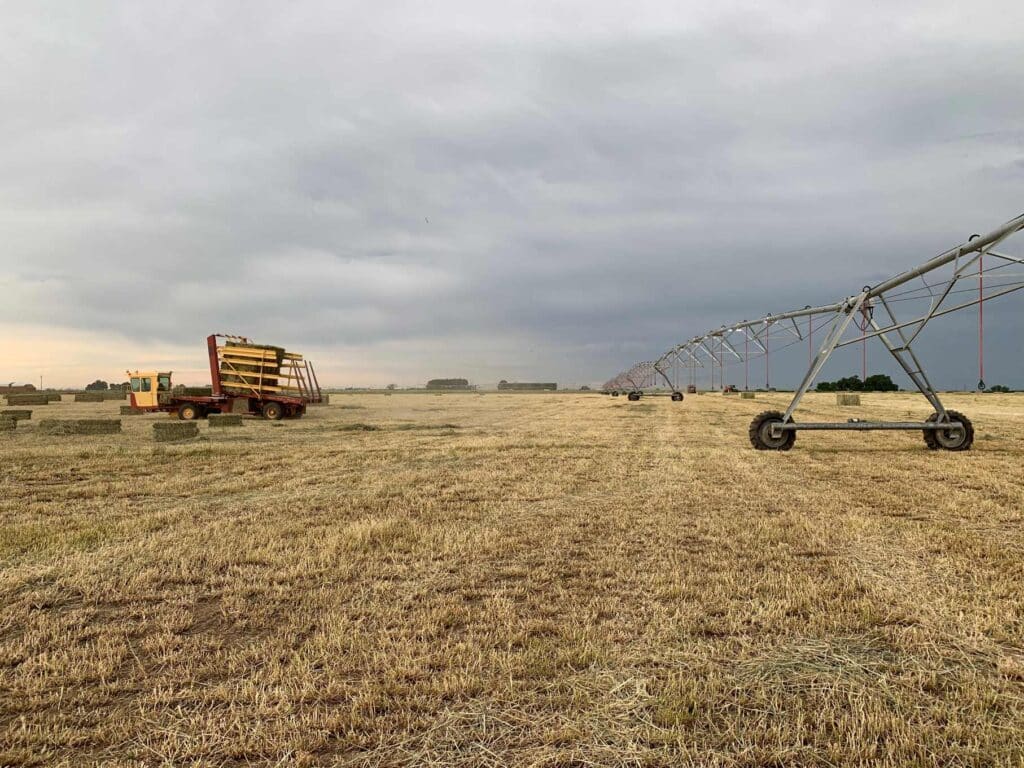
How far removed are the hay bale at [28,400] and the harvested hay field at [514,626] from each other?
45.3m

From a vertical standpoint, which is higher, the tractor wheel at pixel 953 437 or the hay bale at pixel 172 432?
the hay bale at pixel 172 432

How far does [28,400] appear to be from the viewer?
48.5m

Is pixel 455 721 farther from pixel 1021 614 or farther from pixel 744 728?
pixel 1021 614

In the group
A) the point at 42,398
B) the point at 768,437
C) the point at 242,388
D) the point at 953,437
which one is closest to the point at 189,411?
the point at 242,388

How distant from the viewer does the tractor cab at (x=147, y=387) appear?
35.0 m

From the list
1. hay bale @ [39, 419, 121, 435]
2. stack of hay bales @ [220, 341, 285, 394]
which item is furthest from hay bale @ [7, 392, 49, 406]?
hay bale @ [39, 419, 121, 435]

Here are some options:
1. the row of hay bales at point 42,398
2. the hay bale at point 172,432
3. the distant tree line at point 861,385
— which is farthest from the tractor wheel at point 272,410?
the distant tree line at point 861,385

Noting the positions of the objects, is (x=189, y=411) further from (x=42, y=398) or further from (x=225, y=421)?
(x=42, y=398)

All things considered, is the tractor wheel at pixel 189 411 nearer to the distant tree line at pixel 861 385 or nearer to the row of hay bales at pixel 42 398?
the row of hay bales at pixel 42 398

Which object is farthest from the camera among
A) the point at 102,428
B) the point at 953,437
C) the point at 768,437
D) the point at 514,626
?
the point at 102,428

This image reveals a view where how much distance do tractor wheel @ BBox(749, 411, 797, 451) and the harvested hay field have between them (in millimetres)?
5593

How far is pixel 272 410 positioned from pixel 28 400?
29140 mm

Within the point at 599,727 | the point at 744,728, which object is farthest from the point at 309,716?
the point at 744,728

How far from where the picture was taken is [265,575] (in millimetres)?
6207
